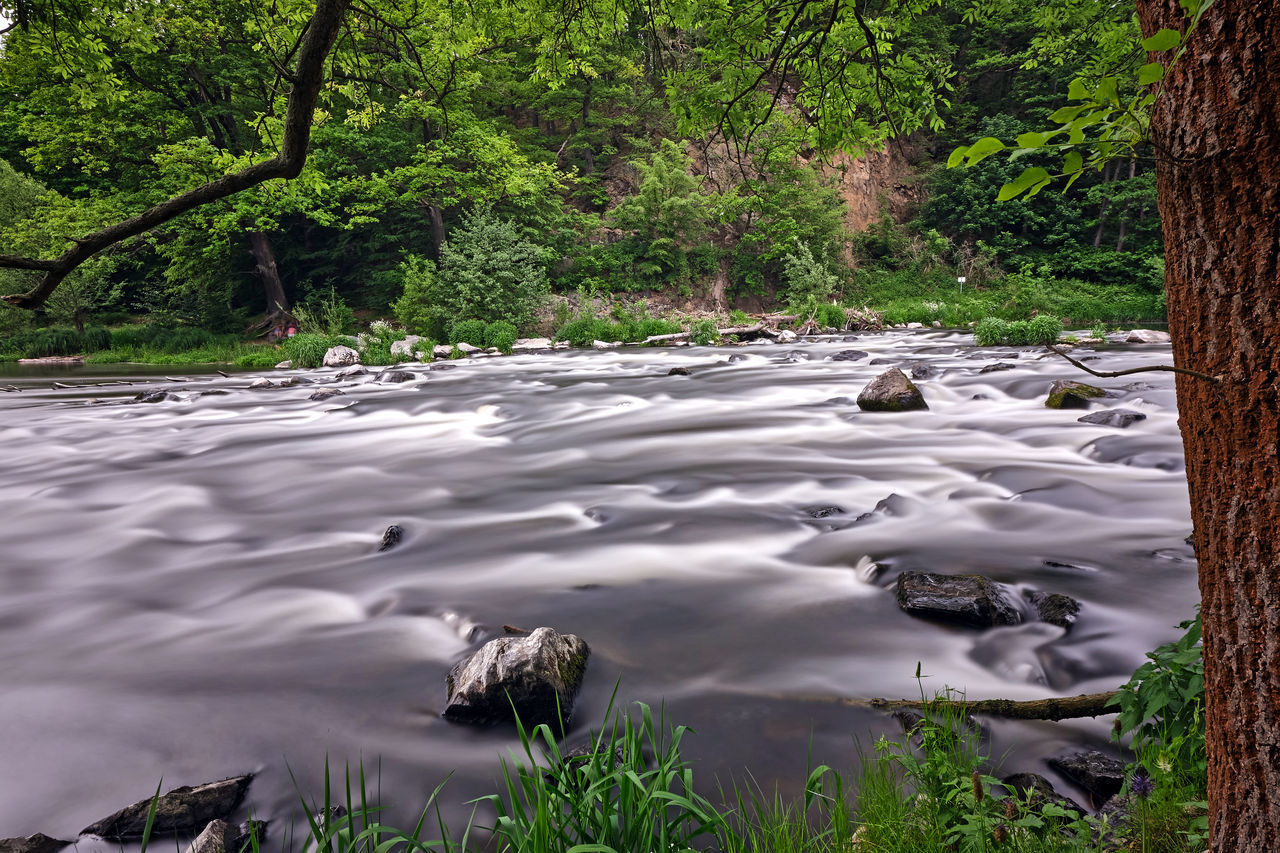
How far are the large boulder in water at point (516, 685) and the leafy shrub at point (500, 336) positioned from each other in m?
19.0

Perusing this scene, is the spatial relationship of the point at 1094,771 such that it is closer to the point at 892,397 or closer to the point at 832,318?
the point at 892,397

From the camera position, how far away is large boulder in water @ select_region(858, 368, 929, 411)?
9023mm

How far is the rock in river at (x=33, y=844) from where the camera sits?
209 centimetres

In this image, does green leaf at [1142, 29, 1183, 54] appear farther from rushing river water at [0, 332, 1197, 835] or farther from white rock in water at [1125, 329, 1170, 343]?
white rock in water at [1125, 329, 1170, 343]

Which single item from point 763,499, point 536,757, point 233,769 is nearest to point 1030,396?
point 763,499

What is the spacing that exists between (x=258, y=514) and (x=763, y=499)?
4279mm

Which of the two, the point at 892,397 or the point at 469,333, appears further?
the point at 469,333

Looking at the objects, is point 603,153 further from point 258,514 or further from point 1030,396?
point 258,514

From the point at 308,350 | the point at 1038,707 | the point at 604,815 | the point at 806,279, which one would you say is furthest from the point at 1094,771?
the point at 806,279

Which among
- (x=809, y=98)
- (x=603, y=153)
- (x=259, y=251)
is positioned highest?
(x=603, y=153)

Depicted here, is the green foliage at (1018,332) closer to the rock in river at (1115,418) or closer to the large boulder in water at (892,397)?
the large boulder in water at (892,397)

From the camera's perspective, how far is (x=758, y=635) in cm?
341

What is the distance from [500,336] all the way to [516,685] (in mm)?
19747

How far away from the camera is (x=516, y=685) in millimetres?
2715
